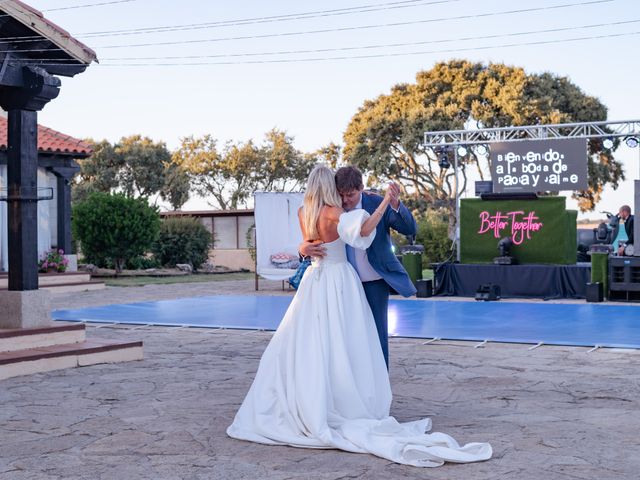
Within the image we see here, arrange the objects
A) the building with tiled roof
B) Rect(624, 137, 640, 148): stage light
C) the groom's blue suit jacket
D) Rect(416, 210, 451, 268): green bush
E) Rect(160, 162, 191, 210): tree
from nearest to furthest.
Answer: the groom's blue suit jacket, Rect(624, 137, 640, 148): stage light, the building with tiled roof, Rect(416, 210, 451, 268): green bush, Rect(160, 162, 191, 210): tree

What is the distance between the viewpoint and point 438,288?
16.9 meters

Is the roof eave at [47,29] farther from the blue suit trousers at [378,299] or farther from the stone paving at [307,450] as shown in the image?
the blue suit trousers at [378,299]

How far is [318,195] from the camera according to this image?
548 cm

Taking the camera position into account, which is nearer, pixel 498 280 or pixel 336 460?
pixel 336 460

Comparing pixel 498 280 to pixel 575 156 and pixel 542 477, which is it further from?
pixel 542 477

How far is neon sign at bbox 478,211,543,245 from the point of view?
16.4m

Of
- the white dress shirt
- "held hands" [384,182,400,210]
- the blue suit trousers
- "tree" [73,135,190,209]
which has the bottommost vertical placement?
the blue suit trousers

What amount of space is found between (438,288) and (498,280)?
1263 mm

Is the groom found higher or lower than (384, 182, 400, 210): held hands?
lower

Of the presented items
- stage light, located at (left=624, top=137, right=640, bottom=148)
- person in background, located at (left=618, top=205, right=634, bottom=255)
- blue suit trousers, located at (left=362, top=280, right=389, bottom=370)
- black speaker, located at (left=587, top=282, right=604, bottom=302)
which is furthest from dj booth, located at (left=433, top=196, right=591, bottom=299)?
blue suit trousers, located at (left=362, top=280, right=389, bottom=370)

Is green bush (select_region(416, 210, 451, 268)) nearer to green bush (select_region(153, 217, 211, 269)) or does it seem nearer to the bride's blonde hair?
green bush (select_region(153, 217, 211, 269))

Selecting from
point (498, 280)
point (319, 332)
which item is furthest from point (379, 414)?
point (498, 280)

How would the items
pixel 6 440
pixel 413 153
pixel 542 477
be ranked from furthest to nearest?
pixel 413 153
pixel 6 440
pixel 542 477

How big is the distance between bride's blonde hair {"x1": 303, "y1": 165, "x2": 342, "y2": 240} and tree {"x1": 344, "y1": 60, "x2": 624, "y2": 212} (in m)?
29.8
